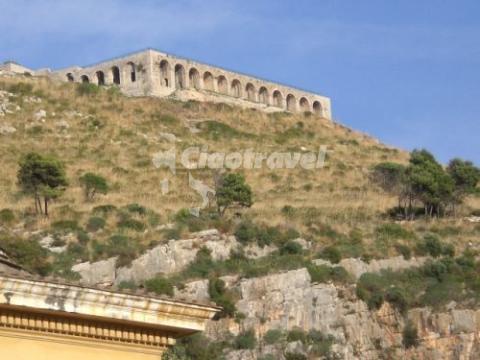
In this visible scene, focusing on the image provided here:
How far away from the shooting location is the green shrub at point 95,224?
52.1 metres

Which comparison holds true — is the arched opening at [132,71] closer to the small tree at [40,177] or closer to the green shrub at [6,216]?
the small tree at [40,177]

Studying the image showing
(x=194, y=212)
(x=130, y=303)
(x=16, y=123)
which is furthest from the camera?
(x=16, y=123)

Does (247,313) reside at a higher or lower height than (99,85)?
lower

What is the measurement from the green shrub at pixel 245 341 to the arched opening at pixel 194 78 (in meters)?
43.5

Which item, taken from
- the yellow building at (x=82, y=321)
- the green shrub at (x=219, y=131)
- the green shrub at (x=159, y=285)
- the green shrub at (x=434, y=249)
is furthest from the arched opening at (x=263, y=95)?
the yellow building at (x=82, y=321)

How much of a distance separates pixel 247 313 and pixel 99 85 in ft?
128

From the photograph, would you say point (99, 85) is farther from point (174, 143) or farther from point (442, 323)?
point (442, 323)

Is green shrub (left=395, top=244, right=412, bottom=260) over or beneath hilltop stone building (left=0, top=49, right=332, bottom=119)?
beneath

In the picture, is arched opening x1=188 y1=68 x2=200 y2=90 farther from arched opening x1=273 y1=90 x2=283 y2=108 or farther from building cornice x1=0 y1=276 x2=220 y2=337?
building cornice x1=0 y1=276 x2=220 y2=337

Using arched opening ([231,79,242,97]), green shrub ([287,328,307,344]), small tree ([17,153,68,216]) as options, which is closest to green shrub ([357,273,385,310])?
green shrub ([287,328,307,344])

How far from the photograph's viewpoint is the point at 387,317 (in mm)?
49438

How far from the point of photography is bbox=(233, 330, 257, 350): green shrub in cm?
4581

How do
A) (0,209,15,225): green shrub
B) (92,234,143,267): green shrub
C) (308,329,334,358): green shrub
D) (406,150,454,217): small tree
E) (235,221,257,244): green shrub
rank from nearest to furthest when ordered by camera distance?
1. (308,329,334,358): green shrub
2. (92,234,143,267): green shrub
3. (0,209,15,225): green shrub
4. (235,221,257,244): green shrub
5. (406,150,454,217): small tree

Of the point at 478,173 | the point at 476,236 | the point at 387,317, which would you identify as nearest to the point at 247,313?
the point at 387,317
